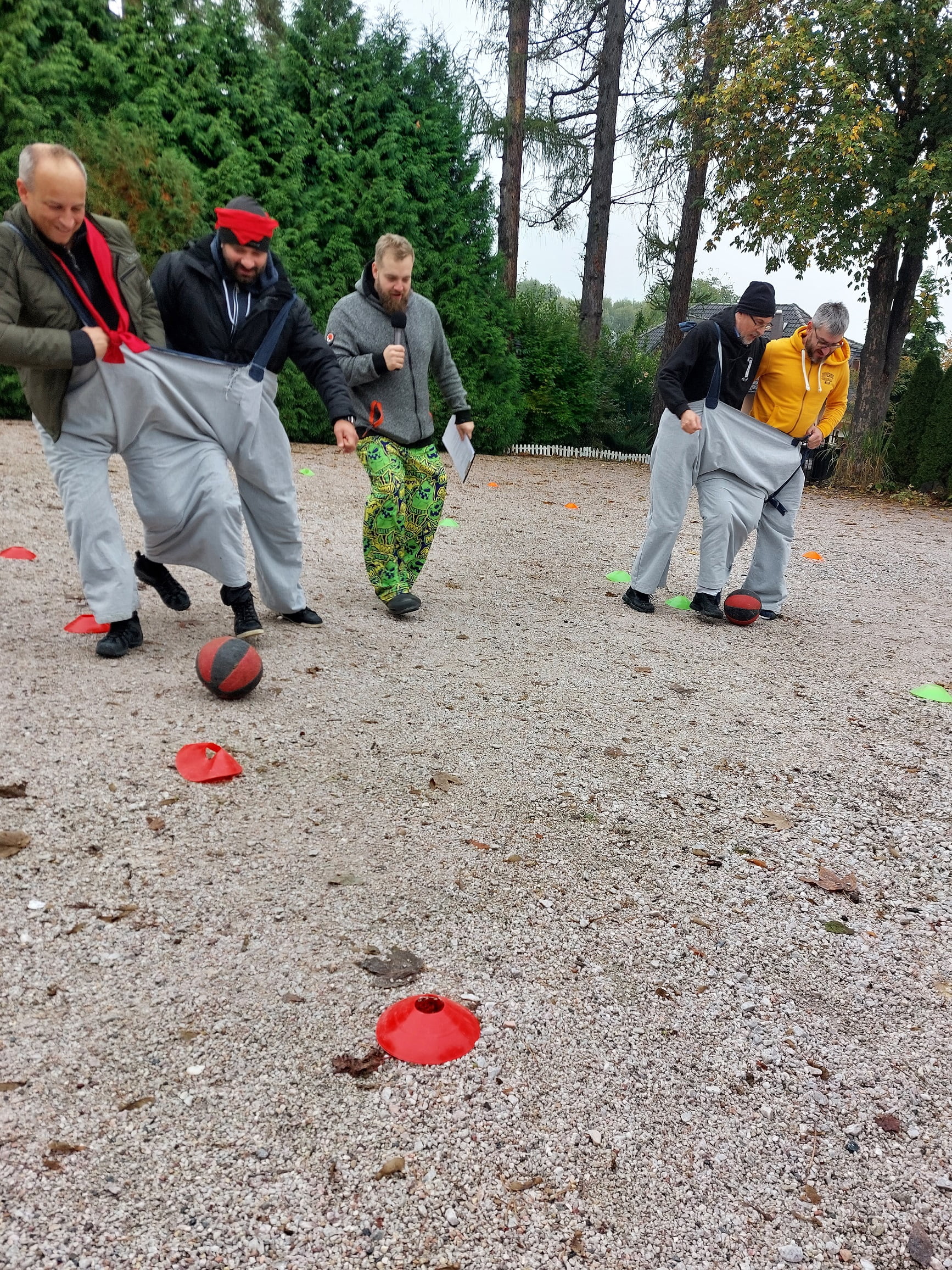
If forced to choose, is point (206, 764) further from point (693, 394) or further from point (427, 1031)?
point (693, 394)

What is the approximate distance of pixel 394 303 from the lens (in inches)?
209

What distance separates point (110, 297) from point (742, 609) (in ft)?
14.1

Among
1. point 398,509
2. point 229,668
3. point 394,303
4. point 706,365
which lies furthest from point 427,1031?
point 706,365

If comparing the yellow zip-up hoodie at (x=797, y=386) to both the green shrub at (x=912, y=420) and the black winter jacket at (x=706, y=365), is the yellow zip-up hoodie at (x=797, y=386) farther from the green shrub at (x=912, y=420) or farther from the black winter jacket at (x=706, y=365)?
the green shrub at (x=912, y=420)

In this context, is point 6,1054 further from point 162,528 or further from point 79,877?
point 162,528

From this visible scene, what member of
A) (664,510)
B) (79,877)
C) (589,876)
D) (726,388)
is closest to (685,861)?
(589,876)

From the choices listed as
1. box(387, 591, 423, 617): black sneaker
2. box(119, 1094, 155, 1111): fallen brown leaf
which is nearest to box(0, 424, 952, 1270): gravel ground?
box(119, 1094, 155, 1111): fallen brown leaf

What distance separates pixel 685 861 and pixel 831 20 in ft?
49.3

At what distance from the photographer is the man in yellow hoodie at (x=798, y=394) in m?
5.73

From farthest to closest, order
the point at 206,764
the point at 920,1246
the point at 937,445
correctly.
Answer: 1. the point at 937,445
2. the point at 206,764
3. the point at 920,1246

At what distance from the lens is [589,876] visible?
2.95m

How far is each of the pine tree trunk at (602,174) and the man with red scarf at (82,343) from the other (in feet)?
49.7

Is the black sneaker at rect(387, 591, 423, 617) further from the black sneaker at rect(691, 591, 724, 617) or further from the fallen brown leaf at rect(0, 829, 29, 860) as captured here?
the fallen brown leaf at rect(0, 829, 29, 860)

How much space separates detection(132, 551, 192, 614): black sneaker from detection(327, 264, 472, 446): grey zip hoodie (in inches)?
56.8
